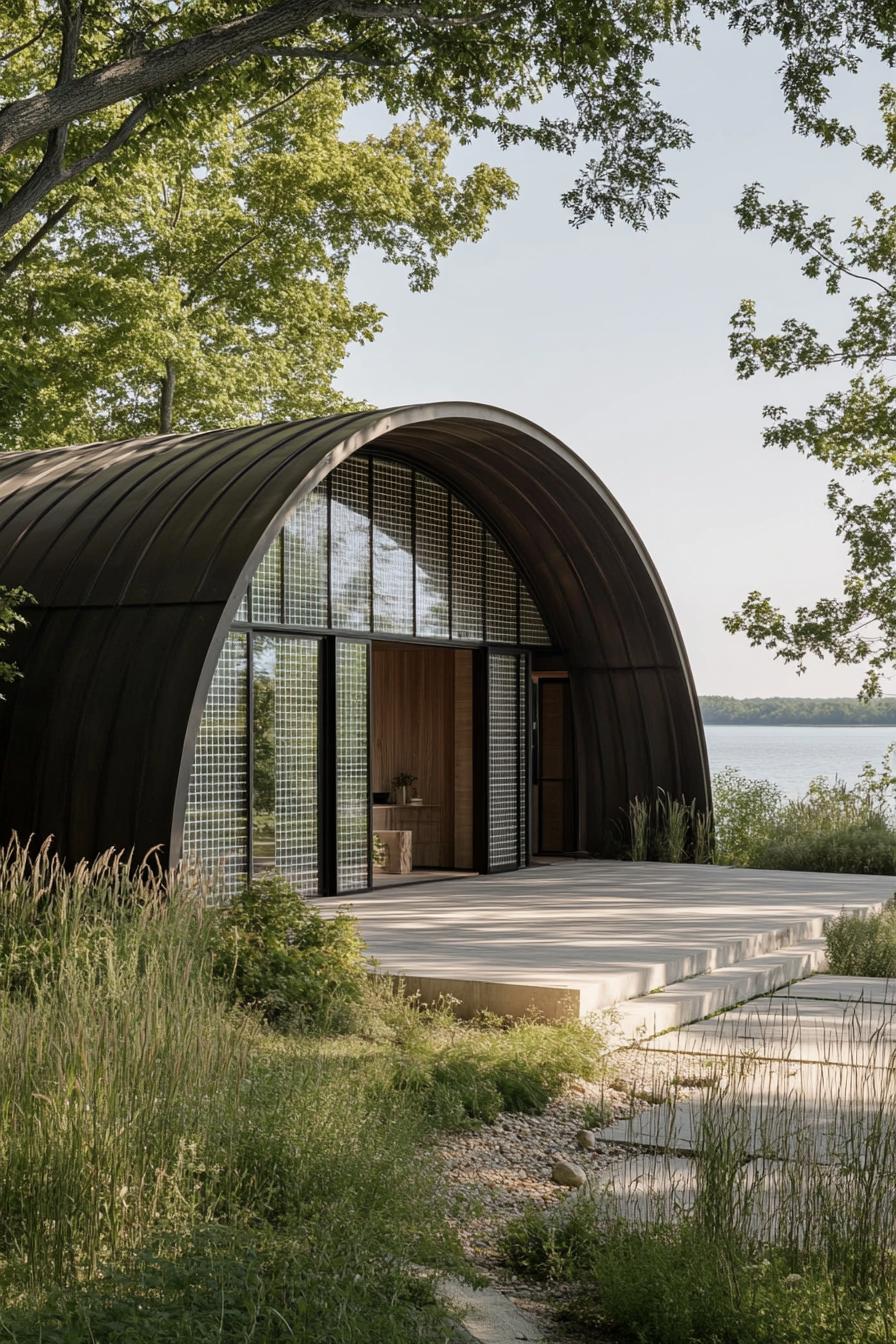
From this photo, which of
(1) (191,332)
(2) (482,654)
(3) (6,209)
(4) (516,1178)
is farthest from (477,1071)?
(1) (191,332)

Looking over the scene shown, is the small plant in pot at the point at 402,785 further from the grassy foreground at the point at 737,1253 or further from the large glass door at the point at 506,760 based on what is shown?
the grassy foreground at the point at 737,1253

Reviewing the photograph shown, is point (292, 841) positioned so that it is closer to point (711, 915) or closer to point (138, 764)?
point (138, 764)

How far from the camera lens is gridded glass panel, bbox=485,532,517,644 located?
1634cm

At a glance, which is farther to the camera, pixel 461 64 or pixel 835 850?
pixel 835 850

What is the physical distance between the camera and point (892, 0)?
8.98 m

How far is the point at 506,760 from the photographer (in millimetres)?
16531

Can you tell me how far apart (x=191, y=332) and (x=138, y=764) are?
1139cm

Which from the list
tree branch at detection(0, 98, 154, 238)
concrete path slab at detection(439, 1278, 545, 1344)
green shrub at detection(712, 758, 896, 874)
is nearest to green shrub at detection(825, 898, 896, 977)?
green shrub at detection(712, 758, 896, 874)

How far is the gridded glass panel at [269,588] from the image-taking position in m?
12.6

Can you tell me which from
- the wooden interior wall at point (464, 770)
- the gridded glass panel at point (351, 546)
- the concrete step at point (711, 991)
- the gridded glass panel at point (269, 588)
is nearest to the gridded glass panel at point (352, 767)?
the gridded glass panel at point (351, 546)

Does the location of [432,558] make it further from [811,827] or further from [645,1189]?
[645,1189]

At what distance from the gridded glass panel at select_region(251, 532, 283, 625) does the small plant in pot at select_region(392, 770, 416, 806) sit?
4732 millimetres

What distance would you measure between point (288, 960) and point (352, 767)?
5617 mm

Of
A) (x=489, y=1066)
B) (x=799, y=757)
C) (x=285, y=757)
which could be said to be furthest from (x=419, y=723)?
(x=799, y=757)
